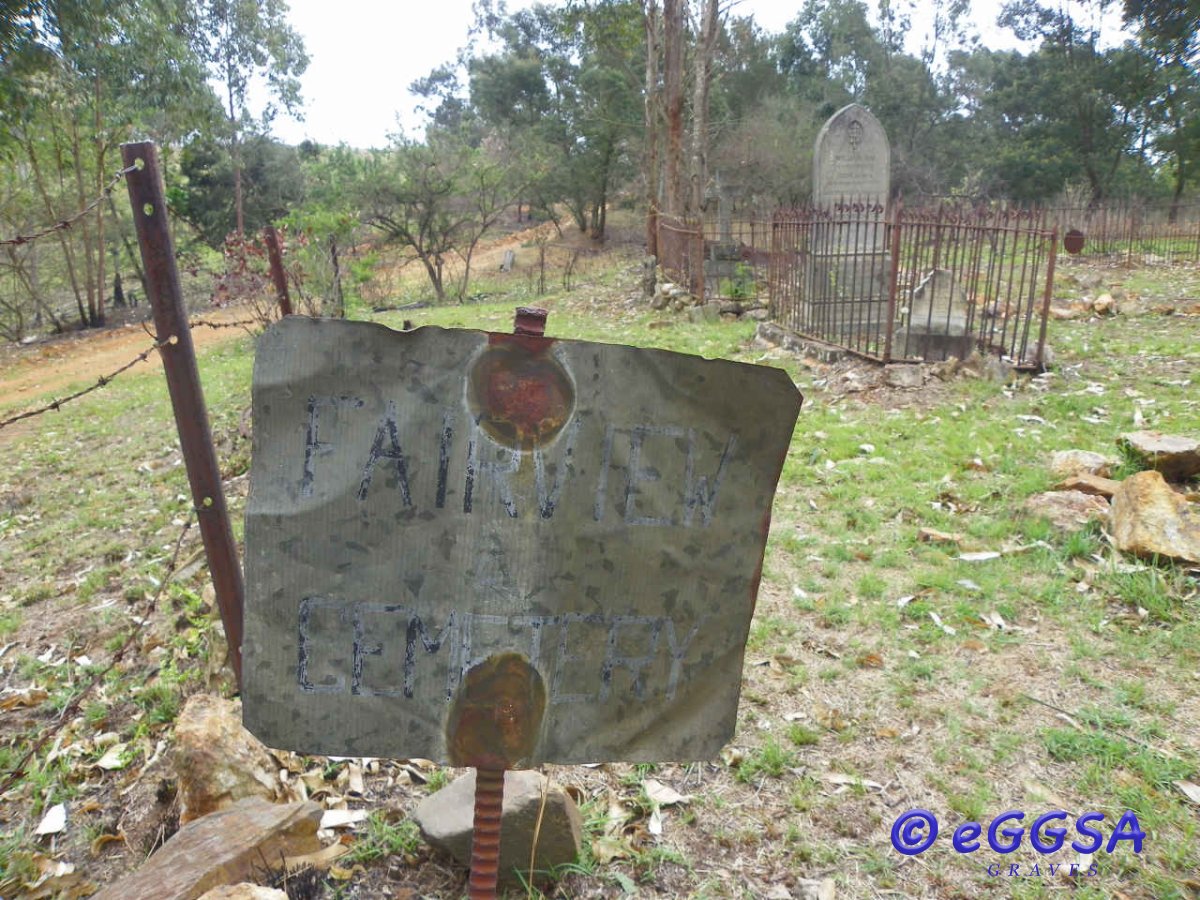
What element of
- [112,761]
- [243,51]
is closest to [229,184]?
[243,51]

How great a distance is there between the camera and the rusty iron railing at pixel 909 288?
7664 mm

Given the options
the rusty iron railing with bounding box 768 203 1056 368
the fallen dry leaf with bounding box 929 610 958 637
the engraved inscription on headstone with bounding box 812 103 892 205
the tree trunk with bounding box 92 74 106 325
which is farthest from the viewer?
the tree trunk with bounding box 92 74 106 325

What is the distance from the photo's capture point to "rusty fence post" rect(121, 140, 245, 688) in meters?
2.37

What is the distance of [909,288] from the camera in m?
8.98

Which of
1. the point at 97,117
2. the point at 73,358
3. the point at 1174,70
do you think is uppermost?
the point at 1174,70

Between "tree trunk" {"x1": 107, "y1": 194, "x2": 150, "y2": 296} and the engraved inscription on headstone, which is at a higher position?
the engraved inscription on headstone

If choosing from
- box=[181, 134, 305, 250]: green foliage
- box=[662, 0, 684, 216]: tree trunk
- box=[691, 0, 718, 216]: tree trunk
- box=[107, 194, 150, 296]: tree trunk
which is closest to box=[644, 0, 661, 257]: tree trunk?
box=[691, 0, 718, 216]: tree trunk

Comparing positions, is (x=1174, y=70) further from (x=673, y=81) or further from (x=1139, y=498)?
(x=1139, y=498)

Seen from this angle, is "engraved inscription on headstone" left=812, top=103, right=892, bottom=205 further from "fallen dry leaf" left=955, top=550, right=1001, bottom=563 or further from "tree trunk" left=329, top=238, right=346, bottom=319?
"fallen dry leaf" left=955, top=550, right=1001, bottom=563

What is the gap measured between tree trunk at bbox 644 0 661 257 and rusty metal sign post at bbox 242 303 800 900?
14177 millimetres

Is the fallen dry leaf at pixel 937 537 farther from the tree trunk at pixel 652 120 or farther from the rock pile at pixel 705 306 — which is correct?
the tree trunk at pixel 652 120

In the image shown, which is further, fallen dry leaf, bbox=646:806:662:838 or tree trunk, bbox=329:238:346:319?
tree trunk, bbox=329:238:346:319

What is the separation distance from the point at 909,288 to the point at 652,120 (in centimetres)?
1129

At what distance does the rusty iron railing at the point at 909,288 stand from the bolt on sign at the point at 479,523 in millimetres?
6344
